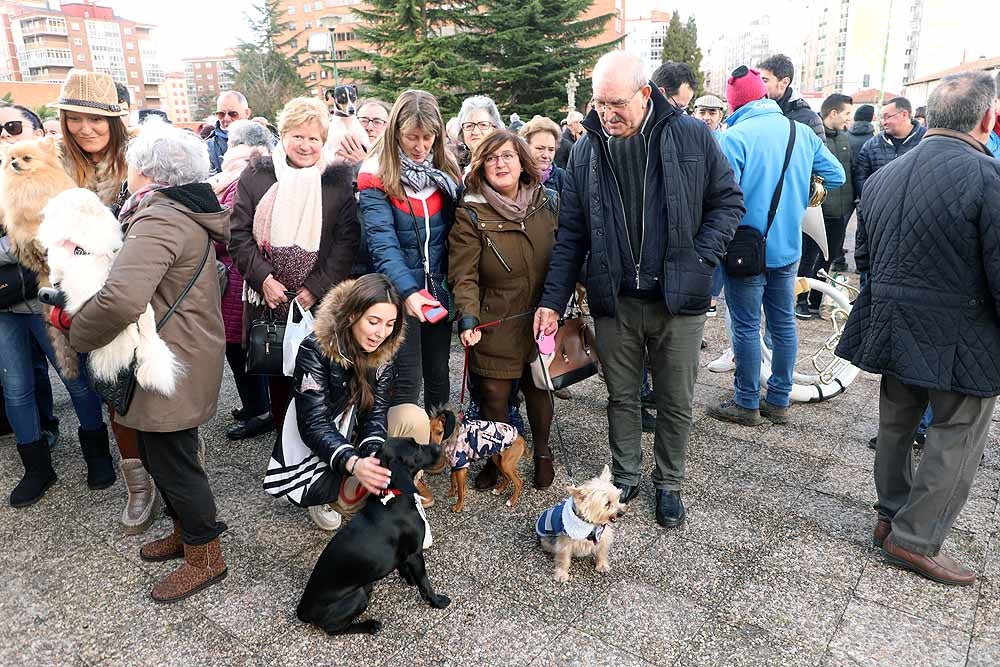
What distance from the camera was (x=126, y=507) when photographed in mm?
3398

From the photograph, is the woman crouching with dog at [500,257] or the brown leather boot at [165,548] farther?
the woman crouching with dog at [500,257]

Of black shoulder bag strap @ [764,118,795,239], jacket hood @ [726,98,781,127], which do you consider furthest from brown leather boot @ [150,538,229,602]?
jacket hood @ [726,98,781,127]

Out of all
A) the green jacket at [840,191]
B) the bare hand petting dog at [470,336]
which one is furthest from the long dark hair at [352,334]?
the green jacket at [840,191]

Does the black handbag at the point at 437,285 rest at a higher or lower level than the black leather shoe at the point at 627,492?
higher

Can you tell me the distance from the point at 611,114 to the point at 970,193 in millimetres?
1471

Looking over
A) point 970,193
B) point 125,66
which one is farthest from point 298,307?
point 125,66

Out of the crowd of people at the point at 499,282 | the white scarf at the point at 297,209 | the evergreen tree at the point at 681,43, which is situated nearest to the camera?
the crowd of people at the point at 499,282

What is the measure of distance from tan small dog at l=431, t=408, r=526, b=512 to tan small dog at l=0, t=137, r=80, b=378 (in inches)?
81.3

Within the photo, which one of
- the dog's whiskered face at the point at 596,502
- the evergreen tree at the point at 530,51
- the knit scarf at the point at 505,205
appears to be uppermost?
the evergreen tree at the point at 530,51

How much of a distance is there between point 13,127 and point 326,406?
308 centimetres

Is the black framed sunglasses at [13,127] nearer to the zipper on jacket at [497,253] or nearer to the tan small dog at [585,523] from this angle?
the zipper on jacket at [497,253]

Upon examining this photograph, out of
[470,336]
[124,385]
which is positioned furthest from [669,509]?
[124,385]

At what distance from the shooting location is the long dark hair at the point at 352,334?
2.69 metres

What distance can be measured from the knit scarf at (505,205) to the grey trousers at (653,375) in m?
0.69
